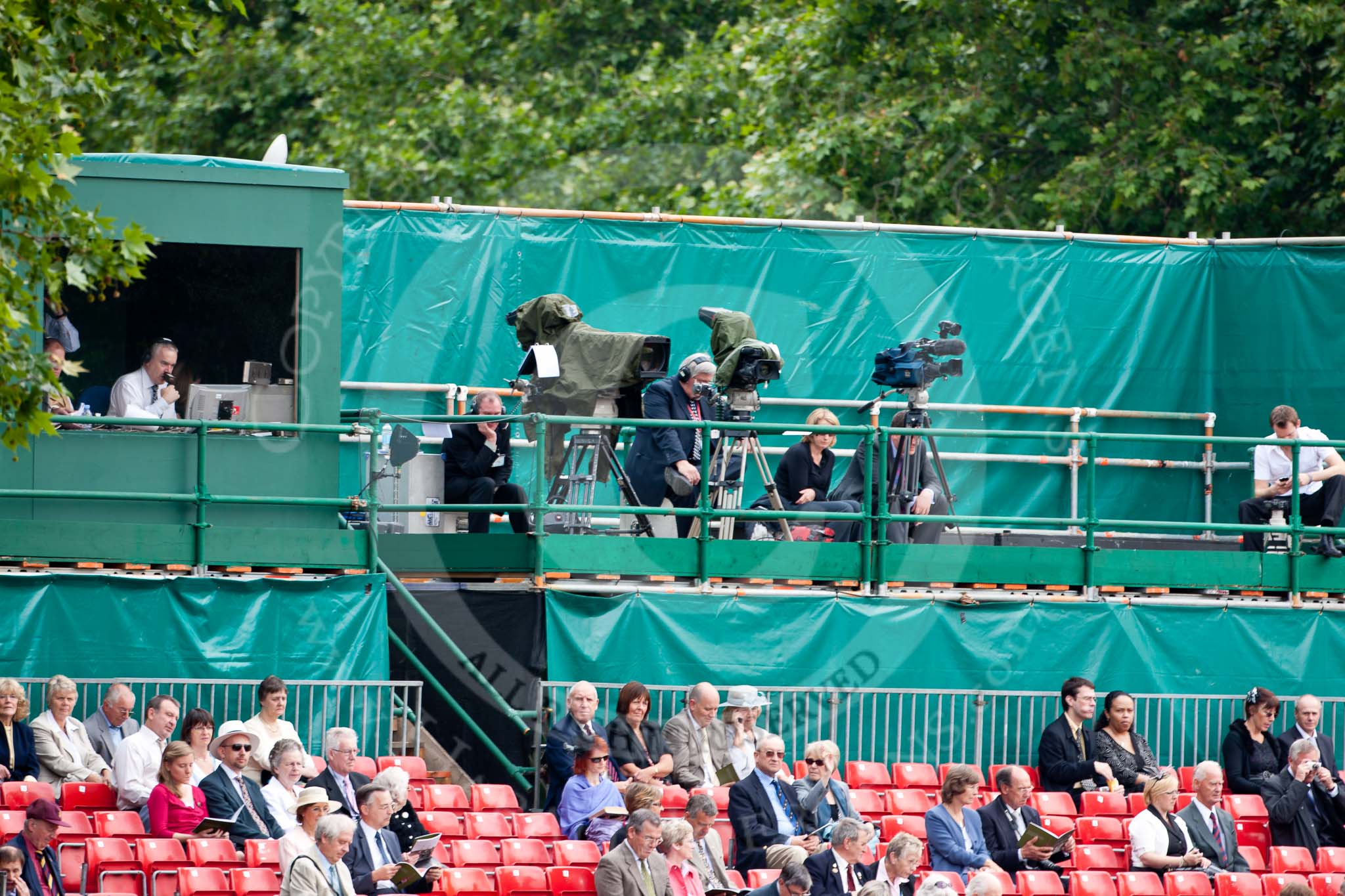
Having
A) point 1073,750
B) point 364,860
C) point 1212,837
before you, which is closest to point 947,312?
point 1073,750

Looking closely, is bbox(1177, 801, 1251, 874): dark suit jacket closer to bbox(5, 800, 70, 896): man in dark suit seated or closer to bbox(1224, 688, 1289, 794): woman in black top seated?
bbox(1224, 688, 1289, 794): woman in black top seated

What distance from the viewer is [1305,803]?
14398 mm

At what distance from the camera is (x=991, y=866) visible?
41.4 feet

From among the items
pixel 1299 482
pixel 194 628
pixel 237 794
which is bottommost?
pixel 237 794

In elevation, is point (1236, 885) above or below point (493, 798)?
below

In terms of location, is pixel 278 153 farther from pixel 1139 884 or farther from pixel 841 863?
pixel 1139 884

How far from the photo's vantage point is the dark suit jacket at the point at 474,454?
1508 cm

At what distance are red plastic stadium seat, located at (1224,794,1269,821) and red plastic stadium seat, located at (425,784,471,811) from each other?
17.8ft

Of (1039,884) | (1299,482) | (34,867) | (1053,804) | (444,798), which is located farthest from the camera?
(1299,482)

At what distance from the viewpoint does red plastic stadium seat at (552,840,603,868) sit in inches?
480

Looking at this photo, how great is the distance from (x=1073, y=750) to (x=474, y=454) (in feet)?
15.8

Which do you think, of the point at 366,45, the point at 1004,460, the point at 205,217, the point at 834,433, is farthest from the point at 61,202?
the point at 366,45

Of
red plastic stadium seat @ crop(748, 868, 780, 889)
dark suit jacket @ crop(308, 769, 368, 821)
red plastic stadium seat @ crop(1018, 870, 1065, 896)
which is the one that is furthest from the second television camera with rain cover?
red plastic stadium seat @ crop(1018, 870, 1065, 896)

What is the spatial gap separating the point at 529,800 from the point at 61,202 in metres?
5.93
